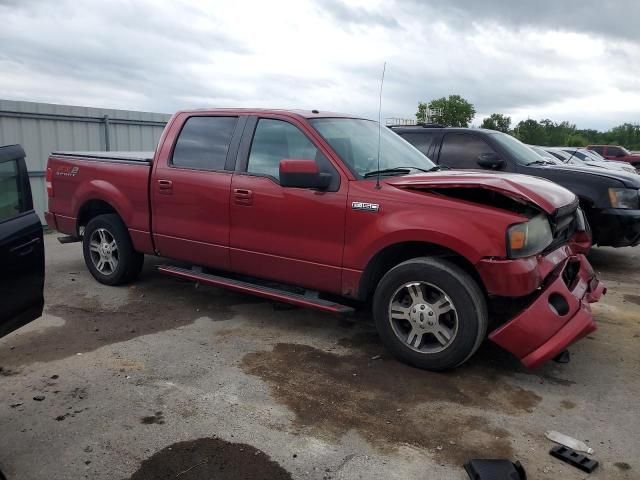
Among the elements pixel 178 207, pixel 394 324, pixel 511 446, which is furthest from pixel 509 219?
pixel 178 207

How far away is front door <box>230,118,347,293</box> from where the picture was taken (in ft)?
14.2

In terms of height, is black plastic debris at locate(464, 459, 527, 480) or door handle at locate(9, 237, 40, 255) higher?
door handle at locate(9, 237, 40, 255)

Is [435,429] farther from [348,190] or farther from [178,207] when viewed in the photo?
[178,207]

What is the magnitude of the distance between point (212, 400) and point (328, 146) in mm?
2128

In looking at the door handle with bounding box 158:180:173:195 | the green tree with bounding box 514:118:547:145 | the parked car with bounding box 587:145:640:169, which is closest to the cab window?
the door handle with bounding box 158:180:173:195

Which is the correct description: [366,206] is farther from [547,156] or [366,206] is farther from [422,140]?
[547,156]

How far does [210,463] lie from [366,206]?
210cm

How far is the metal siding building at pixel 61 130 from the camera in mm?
9555

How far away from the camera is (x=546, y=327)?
12.0ft

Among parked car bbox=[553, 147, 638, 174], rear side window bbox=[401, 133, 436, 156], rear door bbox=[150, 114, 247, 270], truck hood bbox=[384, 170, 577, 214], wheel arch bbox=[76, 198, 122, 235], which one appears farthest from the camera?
parked car bbox=[553, 147, 638, 174]

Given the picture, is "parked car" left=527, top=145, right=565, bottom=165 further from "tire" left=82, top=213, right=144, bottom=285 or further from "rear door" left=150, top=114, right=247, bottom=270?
"tire" left=82, top=213, right=144, bottom=285

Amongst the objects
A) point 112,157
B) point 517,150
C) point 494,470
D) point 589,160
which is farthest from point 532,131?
point 494,470

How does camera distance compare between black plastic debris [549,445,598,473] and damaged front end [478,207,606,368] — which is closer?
black plastic debris [549,445,598,473]

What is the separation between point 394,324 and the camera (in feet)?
13.4
